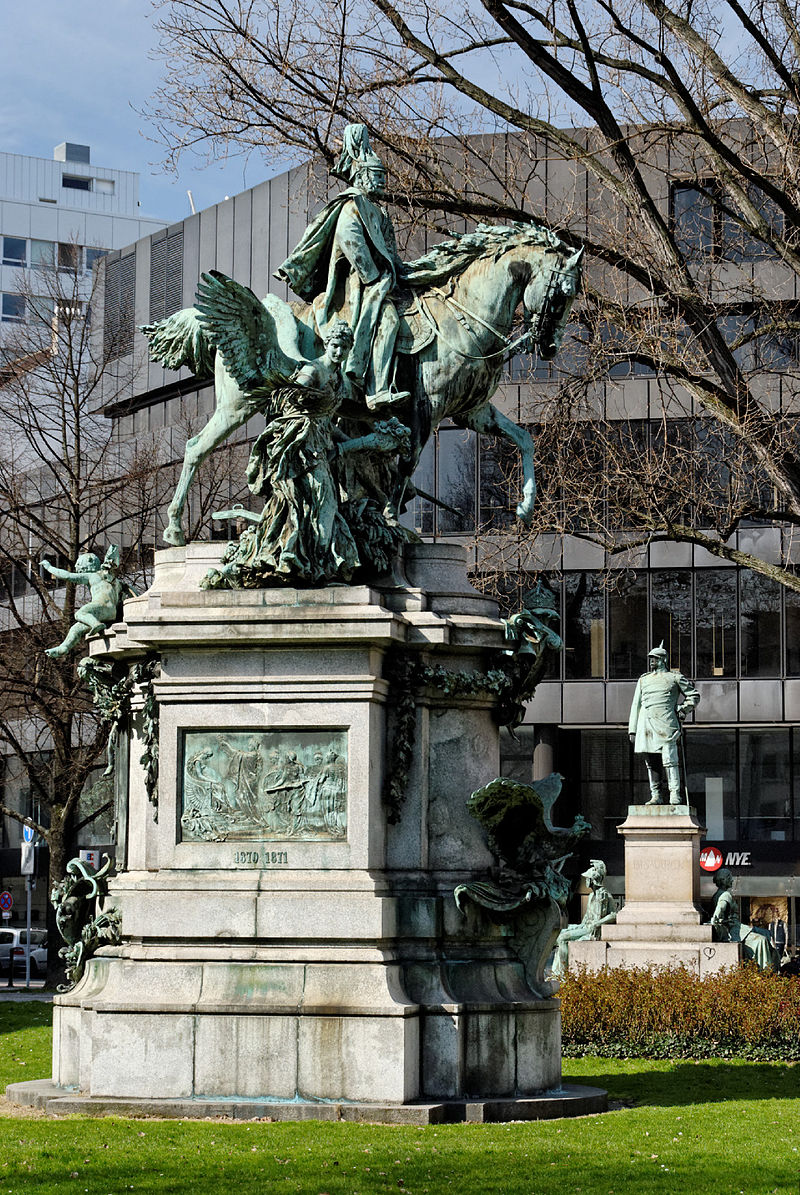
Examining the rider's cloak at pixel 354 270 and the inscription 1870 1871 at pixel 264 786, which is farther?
the rider's cloak at pixel 354 270

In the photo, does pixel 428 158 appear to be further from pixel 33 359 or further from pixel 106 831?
pixel 106 831

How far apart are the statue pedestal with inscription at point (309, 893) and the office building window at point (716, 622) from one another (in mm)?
34126

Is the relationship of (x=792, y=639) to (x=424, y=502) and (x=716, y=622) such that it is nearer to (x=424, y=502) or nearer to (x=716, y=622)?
(x=716, y=622)

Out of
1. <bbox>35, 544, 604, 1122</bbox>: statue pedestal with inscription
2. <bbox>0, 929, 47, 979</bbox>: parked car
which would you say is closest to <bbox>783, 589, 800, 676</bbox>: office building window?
<bbox>0, 929, 47, 979</bbox>: parked car

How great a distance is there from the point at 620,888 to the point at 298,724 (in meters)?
36.8

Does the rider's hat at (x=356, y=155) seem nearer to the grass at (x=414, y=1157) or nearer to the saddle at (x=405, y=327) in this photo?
the saddle at (x=405, y=327)

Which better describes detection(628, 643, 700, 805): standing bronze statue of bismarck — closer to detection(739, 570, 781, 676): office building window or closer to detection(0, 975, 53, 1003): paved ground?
detection(0, 975, 53, 1003): paved ground

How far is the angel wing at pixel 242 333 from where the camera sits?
1346 cm

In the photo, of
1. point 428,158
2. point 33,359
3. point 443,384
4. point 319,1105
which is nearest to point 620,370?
point 33,359

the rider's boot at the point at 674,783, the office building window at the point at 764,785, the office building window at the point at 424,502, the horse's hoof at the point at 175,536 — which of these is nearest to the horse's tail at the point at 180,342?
the horse's hoof at the point at 175,536

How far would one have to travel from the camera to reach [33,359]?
112 feet

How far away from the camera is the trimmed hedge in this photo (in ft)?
60.8

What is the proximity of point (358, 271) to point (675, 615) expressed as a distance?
1341 inches

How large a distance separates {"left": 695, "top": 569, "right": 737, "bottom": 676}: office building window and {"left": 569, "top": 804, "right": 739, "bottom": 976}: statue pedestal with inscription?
68.2ft
